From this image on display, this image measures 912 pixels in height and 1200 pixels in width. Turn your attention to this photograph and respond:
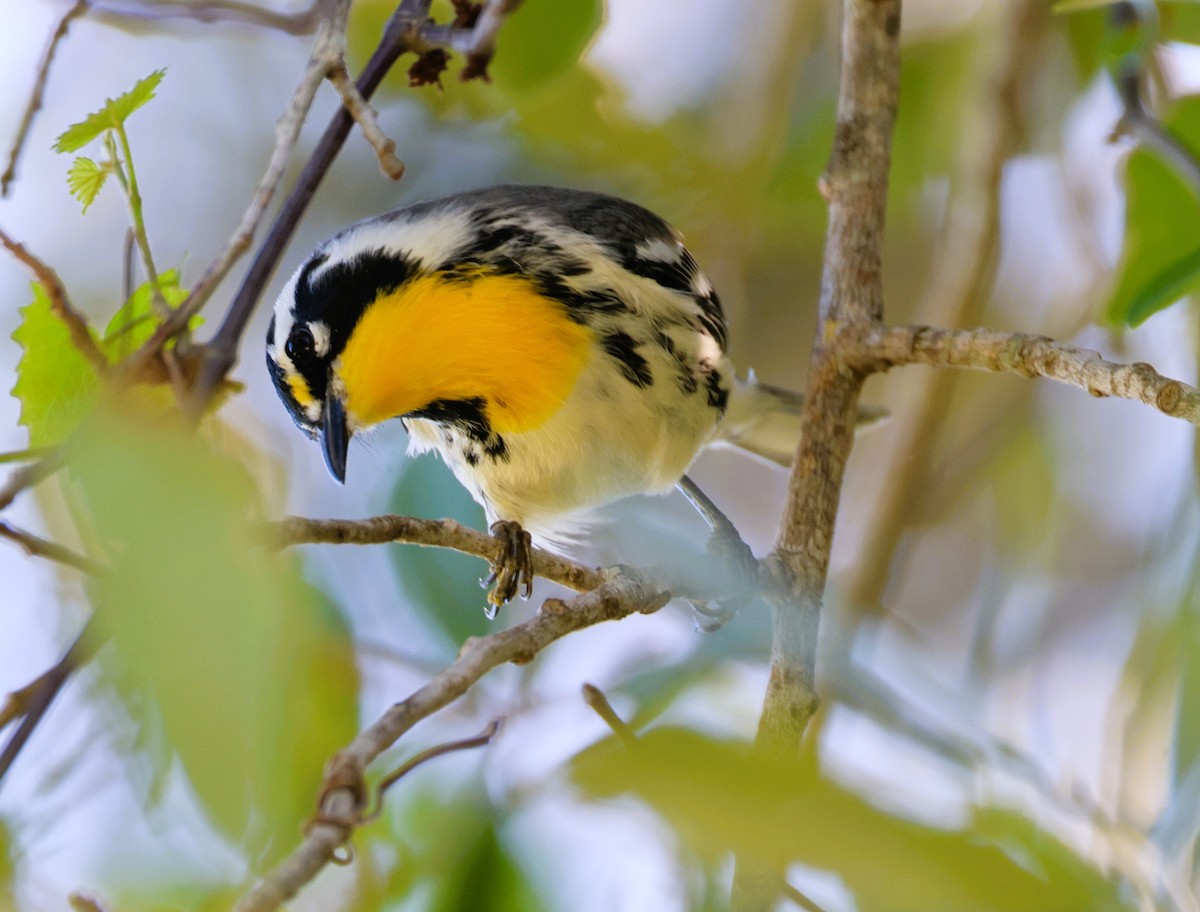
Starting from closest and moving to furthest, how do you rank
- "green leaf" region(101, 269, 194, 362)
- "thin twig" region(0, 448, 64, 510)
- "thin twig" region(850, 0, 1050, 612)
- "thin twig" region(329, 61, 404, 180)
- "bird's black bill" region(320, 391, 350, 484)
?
"thin twig" region(0, 448, 64, 510) → "green leaf" region(101, 269, 194, 362) → "thin twig" region(329, 61, 404, 180) → "bird's black bill" region(320, 391, 350, 484) → "thin twig" region(850, 0, 1050, 612)

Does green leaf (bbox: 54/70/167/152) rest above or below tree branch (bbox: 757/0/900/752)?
above

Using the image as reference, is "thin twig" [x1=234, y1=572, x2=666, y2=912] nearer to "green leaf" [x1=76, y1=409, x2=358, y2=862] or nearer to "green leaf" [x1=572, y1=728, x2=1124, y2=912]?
"green leaf" [x1=76, y1=409, x2=358, y2=862]

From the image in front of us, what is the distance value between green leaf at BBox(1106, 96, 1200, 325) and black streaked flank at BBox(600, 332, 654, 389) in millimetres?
716

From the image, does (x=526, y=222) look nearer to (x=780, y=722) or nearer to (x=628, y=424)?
(x=628, y=424)

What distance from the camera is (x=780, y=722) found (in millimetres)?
1480

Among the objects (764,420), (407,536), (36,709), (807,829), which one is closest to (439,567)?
(764,420)

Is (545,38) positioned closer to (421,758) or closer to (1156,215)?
(1156,215)

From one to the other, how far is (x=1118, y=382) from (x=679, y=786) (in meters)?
0.68

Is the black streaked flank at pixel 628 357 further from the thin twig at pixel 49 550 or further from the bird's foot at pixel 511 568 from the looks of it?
the thin twig at pixel 49 550

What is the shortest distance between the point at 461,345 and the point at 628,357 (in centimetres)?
28

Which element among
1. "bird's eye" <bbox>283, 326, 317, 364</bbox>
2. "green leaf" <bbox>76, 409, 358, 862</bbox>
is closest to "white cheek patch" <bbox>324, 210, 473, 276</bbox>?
"bird's eye" <bbox>283, 326, 317, 364</bbox>

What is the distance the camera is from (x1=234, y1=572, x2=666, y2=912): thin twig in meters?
0.65

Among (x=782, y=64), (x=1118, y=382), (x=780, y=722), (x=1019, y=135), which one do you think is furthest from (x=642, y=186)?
(x=1118, y=382)

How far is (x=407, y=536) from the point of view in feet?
3.87
